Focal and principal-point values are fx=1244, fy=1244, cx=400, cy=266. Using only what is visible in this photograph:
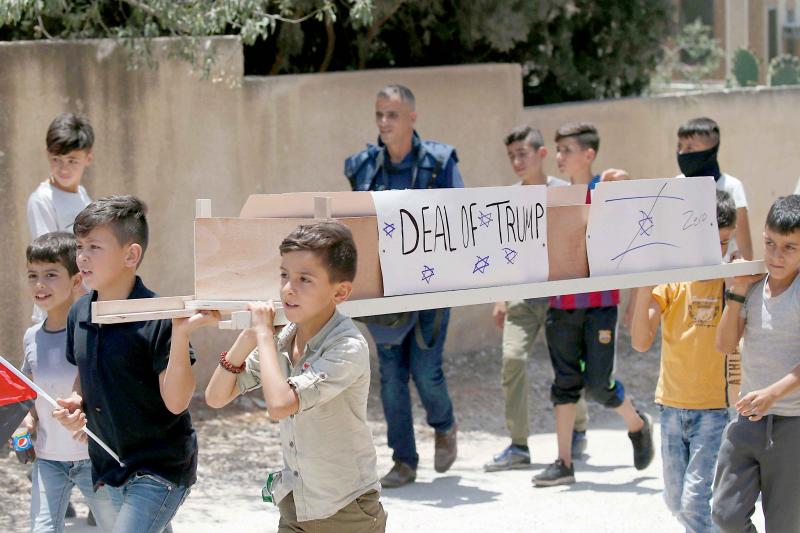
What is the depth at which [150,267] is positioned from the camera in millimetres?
7816

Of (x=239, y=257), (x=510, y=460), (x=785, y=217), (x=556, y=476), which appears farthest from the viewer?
(x=510, y=460)

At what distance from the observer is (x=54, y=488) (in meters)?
4.43

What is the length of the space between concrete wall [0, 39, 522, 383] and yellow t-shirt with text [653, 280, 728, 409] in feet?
12.1

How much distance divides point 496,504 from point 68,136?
281 cm

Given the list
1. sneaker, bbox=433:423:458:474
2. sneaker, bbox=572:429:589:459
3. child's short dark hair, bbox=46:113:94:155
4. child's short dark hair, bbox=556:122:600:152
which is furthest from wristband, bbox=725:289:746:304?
child's short dark hair, bbox=46:113:94:155

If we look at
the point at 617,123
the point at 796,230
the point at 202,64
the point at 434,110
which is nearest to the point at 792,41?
the point at 617,123

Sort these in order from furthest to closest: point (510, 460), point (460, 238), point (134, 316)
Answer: point (510, 460) → point (460, 238) → point (134, 316)

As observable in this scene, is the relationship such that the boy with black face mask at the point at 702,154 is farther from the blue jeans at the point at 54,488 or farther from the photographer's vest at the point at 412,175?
the blue jeans at the point at 54,488

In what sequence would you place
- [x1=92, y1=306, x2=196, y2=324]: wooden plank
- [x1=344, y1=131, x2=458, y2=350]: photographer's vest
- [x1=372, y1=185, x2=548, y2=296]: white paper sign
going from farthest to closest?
[x1=344, y1=131, x2=458, y2=350]: photographer's vest
[x1=372, y1=185, x2=548, y2=296]: white paper sign
[x1=92, y1=306, x2=196, y2=324]: wooden plank

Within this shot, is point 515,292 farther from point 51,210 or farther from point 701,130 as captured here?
point 51,210

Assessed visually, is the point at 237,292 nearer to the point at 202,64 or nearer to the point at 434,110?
the point at 202,64

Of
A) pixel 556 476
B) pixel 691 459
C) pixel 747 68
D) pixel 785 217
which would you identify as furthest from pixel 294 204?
pixel 747 68

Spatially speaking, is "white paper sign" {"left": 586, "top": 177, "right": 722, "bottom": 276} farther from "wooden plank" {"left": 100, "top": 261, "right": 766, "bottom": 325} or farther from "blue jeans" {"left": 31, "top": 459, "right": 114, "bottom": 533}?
"blue jeans" {"left": 31, "top": 459, "right": 114, "bottom": 533}

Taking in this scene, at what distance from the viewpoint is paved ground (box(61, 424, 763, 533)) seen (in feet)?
19.4
